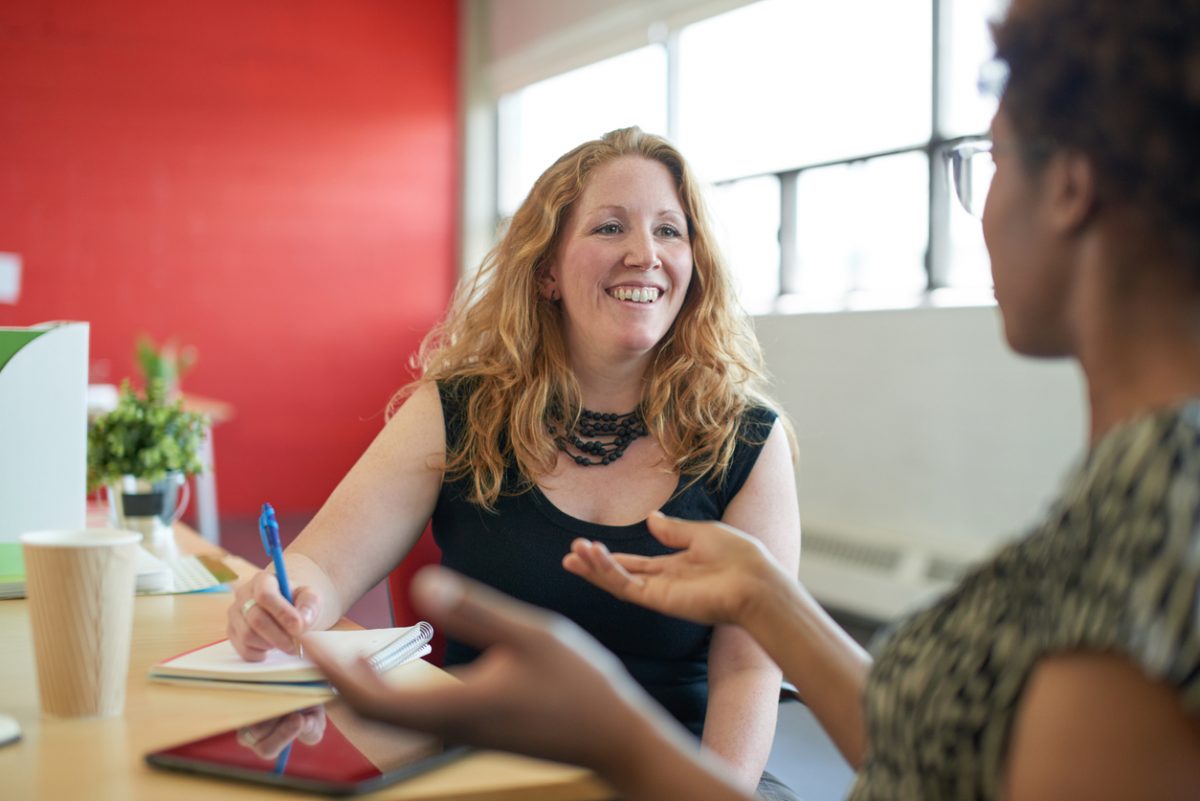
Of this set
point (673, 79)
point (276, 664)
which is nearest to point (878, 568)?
point (673, 79)

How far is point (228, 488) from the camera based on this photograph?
22.4 feet

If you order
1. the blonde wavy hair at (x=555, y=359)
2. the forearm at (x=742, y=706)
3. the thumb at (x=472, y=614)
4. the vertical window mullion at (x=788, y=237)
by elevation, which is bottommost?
the forearm at (x=742, y=706)

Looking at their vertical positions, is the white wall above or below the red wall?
below

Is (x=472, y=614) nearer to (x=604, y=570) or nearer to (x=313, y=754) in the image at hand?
(x=313, y=754)

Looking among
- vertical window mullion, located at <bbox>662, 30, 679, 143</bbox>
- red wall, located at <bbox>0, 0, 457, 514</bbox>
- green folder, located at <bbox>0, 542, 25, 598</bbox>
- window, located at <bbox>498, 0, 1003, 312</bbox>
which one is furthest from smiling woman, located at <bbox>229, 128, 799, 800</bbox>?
red wall, located at <bbox>0, 0, 457, 514</bbox>

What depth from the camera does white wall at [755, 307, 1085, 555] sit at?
12.3 feet

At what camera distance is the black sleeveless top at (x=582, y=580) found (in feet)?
5.48

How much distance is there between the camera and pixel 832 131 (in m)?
4.82

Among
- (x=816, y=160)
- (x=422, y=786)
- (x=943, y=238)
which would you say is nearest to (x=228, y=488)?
(x=816, y=160)

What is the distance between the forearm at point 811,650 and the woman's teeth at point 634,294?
864 millimetres

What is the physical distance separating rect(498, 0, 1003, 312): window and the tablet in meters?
2.99

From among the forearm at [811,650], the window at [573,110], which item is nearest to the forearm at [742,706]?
the forearm at [811,650]

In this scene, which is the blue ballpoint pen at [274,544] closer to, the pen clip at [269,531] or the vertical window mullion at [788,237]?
the pen clip at [269,531]

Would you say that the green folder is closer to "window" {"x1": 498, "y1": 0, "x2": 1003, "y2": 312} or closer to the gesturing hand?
the gesturing hand
